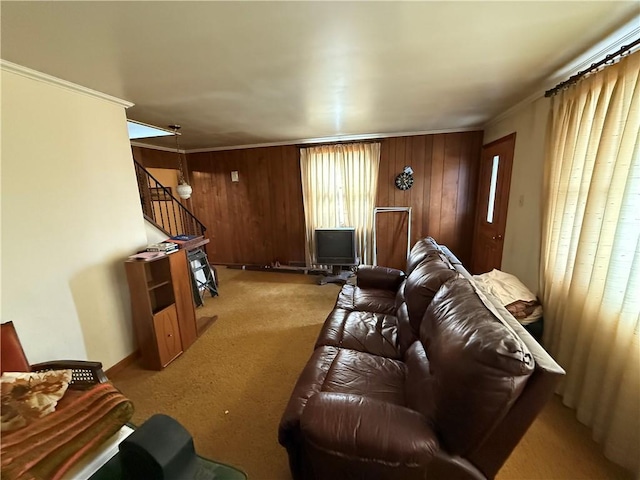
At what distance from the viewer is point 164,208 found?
14.8ft

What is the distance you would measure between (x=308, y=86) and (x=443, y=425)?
2285 millimetres

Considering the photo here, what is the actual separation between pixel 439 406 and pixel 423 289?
2.49ft

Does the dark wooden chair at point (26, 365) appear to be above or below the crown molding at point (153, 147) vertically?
below

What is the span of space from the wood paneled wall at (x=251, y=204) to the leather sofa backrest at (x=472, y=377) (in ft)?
12.6

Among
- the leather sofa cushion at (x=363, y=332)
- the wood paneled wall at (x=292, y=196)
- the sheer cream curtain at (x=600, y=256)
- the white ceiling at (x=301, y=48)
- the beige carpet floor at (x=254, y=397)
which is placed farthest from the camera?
the wood paneled wall at (x=292, y=196)

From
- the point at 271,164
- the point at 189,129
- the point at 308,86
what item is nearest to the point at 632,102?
the point at 308,86

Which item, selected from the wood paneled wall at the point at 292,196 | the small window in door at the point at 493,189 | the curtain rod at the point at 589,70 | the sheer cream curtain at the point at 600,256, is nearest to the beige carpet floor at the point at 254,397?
the sheer cream curtain at the point at 600,256

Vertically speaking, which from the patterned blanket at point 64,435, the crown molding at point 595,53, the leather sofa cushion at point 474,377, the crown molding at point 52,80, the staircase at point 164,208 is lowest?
the patterned blanket at point 64,435

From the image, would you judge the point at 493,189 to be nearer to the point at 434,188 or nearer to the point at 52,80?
the point at 434,188

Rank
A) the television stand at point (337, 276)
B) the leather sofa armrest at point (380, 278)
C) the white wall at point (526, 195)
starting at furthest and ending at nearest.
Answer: the television stand at point (337, 276)
the leather sofa armrest at point (380, 278)
the white wall at point (526, 195)

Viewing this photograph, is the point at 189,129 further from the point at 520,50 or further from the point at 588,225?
the point at 588,225

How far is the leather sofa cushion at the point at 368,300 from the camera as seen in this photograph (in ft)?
7.42

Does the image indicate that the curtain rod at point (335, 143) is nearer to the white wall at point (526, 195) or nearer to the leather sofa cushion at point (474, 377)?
the white wall at point (526, 195)

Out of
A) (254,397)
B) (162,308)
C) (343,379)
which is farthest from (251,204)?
(343,379)
